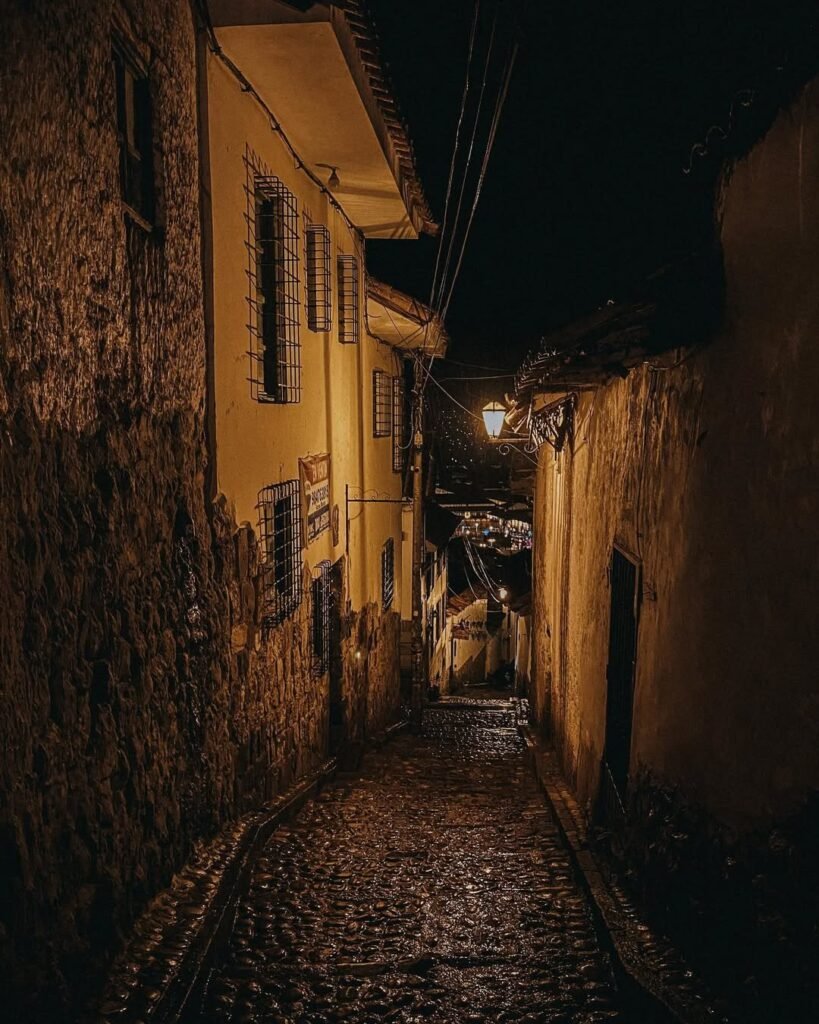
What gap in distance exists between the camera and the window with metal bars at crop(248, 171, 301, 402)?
8555 millimetres

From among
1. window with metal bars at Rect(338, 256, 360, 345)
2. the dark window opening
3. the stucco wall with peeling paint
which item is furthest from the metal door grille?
window with metal bars at Rect(338, 256, 360, 345)

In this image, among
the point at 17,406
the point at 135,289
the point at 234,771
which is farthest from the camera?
the point at 234,771

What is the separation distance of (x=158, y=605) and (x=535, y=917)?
378cm

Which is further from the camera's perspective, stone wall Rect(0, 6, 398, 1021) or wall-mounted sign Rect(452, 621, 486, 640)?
wall-mounted sign Rect(452, 621, 486, 640)

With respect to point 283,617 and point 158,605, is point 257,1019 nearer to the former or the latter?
point 158,605

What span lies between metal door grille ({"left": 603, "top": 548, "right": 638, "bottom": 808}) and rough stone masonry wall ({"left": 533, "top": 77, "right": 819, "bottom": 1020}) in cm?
71

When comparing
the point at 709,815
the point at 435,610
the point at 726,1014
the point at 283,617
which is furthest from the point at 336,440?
the point at 435,610

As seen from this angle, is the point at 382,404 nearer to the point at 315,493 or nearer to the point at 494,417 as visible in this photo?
the point at 494,417

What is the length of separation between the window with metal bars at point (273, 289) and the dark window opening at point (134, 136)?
7.91ft

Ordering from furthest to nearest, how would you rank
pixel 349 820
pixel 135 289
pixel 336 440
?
pixel 336 440, pixel 349 820, pixel 135 289

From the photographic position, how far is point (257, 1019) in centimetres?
473

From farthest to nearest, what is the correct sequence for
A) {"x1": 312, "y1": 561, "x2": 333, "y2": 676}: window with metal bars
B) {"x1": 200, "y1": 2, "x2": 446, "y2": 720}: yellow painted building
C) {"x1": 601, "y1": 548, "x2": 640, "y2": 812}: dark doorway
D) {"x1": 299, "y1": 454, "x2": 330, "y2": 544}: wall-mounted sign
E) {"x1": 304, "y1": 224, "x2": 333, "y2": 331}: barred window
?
{"x1": 312, "y1": 561, "x2": 333, "y2": 676}: window with metal bars, {"x1": 304, "y1": 224, "x2": 333, "y2": 331}: barred window, {"x1": 299, "y1": 454, "x2": 330, "y2": 544}: wall-mounted sign, {"x1": 601, "y1": 548, "x2": 640, "y2": 812}: dark doorway, {"x1": 200, "y1": 2, "x2": 446, "y2": 720}: yellow painted building

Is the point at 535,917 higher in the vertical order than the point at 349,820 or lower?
higher

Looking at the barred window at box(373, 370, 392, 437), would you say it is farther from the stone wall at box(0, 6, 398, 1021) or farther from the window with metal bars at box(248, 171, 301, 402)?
the stone wall at box(0, 6, 398, 1021)
